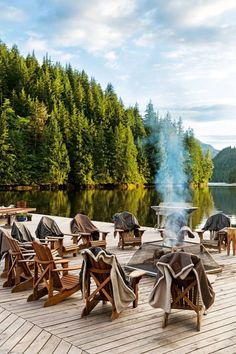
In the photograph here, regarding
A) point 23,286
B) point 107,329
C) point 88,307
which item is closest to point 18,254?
point 23,286

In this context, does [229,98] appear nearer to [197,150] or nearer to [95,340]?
[95,340]

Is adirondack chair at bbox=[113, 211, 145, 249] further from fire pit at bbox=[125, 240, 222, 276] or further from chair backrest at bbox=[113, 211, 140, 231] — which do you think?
fire pit at bbox=[125, 240, 222, 276]

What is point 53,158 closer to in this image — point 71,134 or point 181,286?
point 71,134

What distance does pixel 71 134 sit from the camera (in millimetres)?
55312

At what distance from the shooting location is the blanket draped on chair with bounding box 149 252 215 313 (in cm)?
426

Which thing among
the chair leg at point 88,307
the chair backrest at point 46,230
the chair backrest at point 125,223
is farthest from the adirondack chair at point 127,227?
the chair leg at point 88,307

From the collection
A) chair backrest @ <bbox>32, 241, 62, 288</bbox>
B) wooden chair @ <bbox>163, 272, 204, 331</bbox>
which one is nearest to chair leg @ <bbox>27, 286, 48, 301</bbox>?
chair backrest @ <bbox>32, 241, 62, 288</bbox>

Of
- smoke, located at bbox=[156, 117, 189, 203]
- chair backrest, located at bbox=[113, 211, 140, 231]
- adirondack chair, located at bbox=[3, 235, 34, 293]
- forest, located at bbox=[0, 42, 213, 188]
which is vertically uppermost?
forest, located at bbox=[0, 42, 213, 188]

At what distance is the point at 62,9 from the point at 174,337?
1097cm

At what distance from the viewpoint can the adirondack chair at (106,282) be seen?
445 cm

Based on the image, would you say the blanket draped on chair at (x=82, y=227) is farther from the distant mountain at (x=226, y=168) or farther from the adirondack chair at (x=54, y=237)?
→ the distant mountain at (x=226, y=168)

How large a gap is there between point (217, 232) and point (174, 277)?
14.7ft

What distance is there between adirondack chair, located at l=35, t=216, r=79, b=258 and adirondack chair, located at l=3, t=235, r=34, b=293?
1.54m

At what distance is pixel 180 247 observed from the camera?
21.2ft
